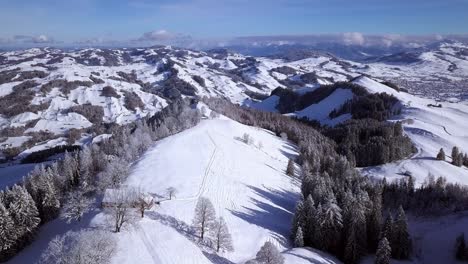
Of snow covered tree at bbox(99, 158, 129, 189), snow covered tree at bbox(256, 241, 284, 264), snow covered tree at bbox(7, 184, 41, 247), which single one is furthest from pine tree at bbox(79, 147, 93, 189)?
snow covered tree at bbox(256, 241, 284, 264)

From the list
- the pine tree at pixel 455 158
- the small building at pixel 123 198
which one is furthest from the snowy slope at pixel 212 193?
the pine tree at pixel 455 158

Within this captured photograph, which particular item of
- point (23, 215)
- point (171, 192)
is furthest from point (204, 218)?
point (23, 215)

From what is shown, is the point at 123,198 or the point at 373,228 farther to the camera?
the point at 373,228

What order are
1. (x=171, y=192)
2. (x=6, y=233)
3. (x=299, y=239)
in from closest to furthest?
1. (x=6, y=233)
2. (x=299, y=239)
3. (x=171, y=192)

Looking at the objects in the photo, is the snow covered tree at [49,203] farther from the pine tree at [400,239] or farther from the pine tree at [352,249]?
the pine tree at [400,239]

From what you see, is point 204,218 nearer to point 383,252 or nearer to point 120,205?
point 120,205

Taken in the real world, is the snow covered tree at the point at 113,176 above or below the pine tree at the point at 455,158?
above
